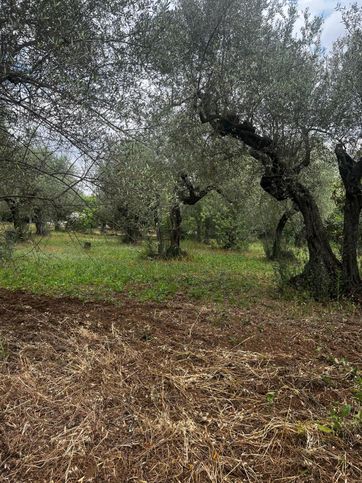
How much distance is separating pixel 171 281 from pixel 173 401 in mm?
6909

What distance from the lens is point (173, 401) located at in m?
3.01

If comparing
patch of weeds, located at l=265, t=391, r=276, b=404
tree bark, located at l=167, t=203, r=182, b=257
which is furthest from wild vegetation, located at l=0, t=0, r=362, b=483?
tree bark, located at l=167, t=203, r=182, b=257

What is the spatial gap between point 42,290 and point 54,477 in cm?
620

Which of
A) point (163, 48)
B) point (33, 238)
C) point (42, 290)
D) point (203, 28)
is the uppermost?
point (203, 28)

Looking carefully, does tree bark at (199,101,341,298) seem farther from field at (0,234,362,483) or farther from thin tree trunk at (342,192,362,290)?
field at (0,234,362,483)

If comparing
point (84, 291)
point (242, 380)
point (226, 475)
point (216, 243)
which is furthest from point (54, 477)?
point (216, 243)

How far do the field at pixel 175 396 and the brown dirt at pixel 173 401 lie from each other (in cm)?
1

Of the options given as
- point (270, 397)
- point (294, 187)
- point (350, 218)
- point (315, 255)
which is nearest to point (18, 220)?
point (270, 397)

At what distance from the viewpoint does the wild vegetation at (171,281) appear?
2.56 meters

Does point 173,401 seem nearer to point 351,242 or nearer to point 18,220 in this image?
point 18,220

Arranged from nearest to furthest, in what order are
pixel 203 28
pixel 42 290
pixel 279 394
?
pixel 279 394 → pixel 203 28 → pixel 42 290

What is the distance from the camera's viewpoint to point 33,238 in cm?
543

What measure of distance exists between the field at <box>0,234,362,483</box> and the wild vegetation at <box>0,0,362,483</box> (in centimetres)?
2

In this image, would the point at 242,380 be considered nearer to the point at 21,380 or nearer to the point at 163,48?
the point at 21,380
